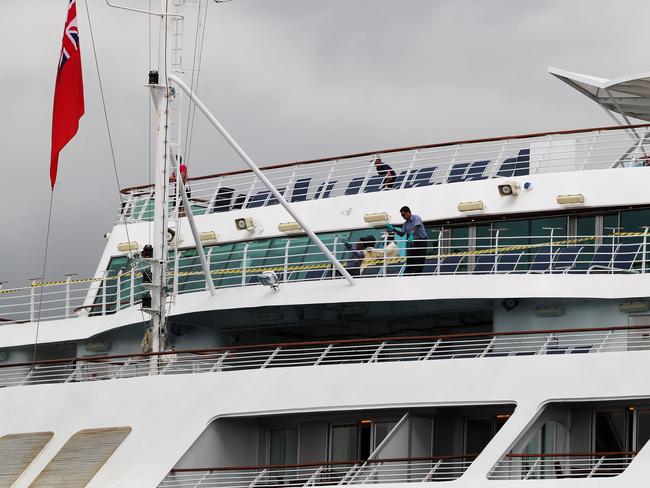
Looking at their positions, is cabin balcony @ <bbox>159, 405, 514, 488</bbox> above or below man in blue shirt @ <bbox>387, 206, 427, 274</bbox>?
below

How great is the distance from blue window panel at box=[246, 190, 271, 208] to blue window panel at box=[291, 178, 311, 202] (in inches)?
22.8

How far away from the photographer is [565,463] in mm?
24500

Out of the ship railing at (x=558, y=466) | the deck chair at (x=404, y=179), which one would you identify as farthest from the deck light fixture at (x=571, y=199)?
the ship railing at (x=558, y=466)

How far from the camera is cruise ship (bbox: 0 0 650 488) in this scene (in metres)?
24.6

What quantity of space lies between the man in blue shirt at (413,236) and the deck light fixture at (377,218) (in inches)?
48.8

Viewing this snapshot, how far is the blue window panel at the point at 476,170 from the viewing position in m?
31.2

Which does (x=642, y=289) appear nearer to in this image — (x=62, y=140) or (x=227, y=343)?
(x=227, y=343)

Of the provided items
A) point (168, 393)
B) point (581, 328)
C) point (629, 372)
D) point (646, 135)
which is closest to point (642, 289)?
point (581, 328)

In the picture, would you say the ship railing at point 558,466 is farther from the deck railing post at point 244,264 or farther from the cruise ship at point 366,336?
the deck railing post at point 244,264

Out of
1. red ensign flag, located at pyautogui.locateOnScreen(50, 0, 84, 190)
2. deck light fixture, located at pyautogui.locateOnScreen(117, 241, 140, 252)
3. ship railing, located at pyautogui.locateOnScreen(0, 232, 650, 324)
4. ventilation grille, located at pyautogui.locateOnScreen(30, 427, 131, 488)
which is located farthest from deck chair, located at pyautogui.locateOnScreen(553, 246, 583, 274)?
deck light fixture, located at pyautogui.locateOnScreen(117, 241, 140, 252)

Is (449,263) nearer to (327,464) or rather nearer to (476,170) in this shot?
(476,170)

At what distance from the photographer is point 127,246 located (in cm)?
3397

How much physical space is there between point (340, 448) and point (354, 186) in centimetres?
727

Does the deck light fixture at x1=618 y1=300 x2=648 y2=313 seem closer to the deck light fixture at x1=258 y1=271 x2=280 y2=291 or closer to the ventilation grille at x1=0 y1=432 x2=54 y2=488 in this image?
the deck light fixture at x1=258 y1=271 x2=280 y2=291
